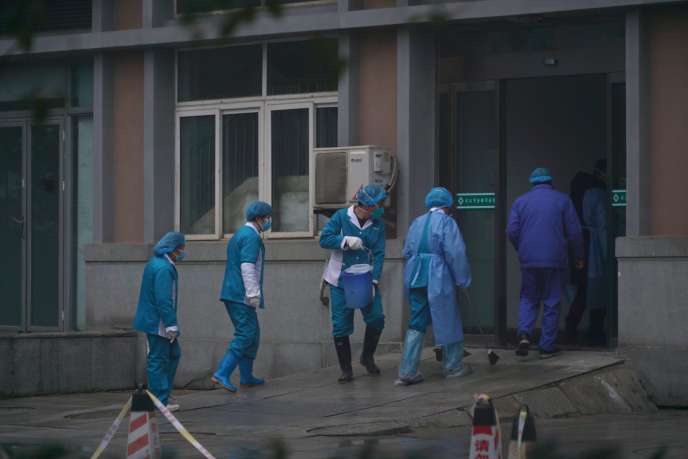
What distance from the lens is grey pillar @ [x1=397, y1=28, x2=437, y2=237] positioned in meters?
14.8

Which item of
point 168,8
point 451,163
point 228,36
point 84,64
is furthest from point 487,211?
point 228,36

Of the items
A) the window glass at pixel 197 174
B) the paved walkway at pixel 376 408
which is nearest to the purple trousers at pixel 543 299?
the paved walkway at pixel 376 408

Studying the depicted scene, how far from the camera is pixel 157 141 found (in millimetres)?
16625

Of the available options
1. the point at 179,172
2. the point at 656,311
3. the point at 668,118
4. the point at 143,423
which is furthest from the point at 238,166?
the point at 143,423

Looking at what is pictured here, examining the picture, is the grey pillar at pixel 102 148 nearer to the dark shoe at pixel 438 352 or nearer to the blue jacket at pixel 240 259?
the blue jacket at pixel 240 259

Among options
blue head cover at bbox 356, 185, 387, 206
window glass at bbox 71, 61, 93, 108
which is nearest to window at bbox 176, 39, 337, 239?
window glass at bbox 71, 61, 93, 108

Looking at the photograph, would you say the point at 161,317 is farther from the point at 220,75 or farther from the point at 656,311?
the point at 220,75

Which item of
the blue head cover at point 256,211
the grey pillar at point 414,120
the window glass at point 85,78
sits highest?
the window glass at point 85,78

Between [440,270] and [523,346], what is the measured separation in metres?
1.27

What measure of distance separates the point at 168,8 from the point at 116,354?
4.09 meters

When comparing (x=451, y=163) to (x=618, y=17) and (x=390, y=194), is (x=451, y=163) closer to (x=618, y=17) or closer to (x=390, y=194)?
(x=390, y=194)

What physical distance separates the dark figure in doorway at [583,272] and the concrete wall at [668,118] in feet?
3.55

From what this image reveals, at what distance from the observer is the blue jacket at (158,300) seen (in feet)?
40.8

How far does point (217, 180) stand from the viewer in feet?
54.3
